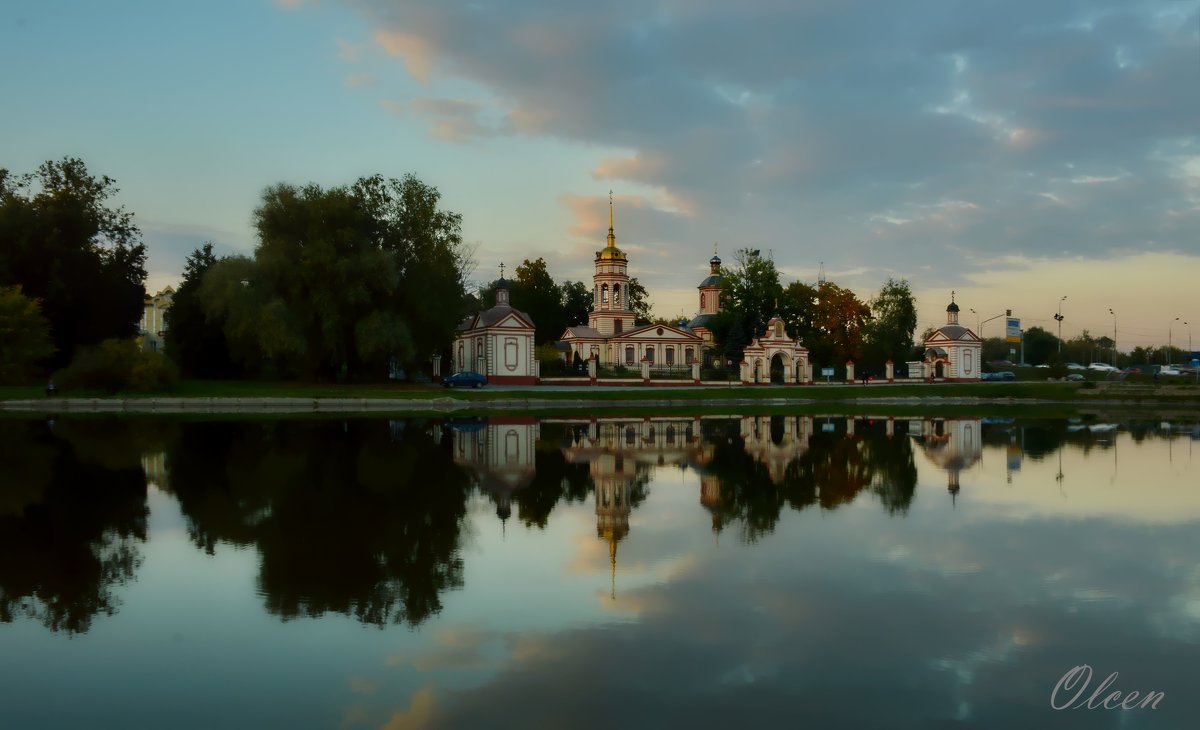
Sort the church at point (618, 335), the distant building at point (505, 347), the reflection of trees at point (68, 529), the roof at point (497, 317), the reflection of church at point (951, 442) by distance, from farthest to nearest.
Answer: the church at point (618, 335) → the roof at point (497, 317) → the distant building at point (505, 347) → the reflection of church at point (951, 442) → the reflection of trees at point (68, 529)

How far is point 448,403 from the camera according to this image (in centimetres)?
4819

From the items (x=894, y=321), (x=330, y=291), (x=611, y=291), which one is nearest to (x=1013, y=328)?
(x=894, y=321)

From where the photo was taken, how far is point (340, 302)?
52344 millimetres

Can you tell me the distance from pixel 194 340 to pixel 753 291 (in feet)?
Answer: 159

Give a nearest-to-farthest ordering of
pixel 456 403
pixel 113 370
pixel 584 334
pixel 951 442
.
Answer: pixel 951 442
pixel 113 370
pixel 456 403
pixel 584 334

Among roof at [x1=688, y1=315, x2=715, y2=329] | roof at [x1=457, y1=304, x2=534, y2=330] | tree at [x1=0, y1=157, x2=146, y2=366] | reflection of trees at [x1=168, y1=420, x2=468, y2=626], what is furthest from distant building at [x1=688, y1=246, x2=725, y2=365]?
reflection of trees at [x1=168, y1=420, x2=468, y2=626]

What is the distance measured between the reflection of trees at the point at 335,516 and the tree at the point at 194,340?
36776 millimetres

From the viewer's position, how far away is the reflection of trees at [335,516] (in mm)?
9781

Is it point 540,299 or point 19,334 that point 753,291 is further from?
point 19,334

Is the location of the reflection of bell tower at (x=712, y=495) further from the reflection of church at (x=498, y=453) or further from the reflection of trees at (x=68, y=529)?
the reflection of trees at (x=68, y=529)

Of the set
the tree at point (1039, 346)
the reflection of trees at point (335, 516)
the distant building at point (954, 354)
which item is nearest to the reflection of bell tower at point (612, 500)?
the reflection of trees at point (335, 516)

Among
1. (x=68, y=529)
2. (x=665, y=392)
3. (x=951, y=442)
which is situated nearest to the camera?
(x=68, y=529)

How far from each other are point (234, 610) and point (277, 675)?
2.11 meters

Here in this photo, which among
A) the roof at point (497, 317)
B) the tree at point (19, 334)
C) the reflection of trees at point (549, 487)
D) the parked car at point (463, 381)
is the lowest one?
the reflection of trees at point (549, 487)
